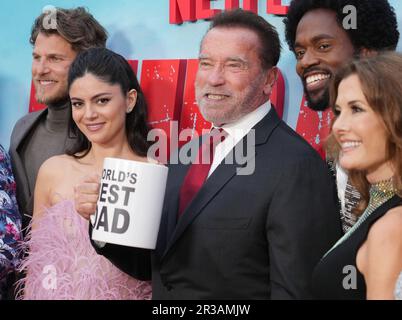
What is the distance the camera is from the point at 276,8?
9.10ft

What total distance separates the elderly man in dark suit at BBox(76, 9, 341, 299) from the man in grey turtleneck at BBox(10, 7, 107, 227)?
0.92 m

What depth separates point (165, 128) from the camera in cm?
304

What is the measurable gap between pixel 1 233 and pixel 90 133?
0.45 metres

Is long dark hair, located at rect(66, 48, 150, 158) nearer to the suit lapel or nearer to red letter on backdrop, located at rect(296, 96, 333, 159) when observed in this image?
red letter on backdrop, located at rect(296, 96, 333, 159)

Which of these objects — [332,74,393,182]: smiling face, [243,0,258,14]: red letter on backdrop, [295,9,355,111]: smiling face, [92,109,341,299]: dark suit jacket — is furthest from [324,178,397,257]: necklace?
[243,0,258,14]: red letter on backdrop

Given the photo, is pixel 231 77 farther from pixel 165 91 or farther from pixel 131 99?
pixel 165 91

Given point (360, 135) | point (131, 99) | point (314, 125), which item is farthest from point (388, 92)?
point (131, 99)

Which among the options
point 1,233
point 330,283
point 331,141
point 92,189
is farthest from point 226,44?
point 1,233

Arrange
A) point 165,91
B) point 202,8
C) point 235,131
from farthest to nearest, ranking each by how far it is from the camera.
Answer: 1. point 165,91
2. point 202,8
3. point 235,131

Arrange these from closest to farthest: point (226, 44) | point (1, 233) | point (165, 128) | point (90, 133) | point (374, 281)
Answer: point (374, 281)
point (226, 44)
point (1, 233)
point (90, 133)
point (165, 128)

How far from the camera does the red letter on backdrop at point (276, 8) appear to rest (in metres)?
2.75

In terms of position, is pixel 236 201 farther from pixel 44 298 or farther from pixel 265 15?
pixel 265 15

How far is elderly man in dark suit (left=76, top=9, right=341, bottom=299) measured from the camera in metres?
1.95

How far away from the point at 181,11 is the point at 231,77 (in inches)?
33.6
